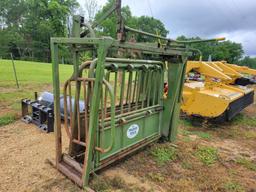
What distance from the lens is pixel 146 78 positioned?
3156 mm

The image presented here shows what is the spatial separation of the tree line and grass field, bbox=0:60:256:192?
25152 millimetres

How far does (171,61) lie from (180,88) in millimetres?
476

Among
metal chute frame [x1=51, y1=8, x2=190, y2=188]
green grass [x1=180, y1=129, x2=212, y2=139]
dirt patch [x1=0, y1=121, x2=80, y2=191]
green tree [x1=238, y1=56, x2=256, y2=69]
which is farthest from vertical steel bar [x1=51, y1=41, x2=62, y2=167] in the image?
green tree [x1=238, y1=56, x2=256, y2=69]

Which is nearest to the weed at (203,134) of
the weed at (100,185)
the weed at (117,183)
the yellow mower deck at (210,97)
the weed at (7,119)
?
the yellow mower deck at (210,97)

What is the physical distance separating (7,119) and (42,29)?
37008 millimetres

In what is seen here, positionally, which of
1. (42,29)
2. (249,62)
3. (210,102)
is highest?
(42,29)

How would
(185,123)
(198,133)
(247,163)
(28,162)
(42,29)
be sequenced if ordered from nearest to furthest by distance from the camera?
1. (28,162)
2. (247,163)
3. (198,133)
4. (185,123)
5. (42,29)

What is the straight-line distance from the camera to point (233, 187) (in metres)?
2.61

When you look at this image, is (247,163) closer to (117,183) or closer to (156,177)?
(156,177)

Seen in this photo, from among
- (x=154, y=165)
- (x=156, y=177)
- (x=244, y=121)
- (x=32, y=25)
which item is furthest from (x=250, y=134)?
(x=32, y=25)

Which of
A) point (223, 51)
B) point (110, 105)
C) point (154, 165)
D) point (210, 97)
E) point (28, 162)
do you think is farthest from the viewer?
point (223, 51)

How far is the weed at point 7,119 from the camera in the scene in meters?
4.16

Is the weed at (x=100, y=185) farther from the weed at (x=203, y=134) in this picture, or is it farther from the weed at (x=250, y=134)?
the weed at (x=250, y=134)

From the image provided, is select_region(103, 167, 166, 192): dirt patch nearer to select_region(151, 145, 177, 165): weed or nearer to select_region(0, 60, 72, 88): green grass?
select_region(151, 145, 177, 165): weed
